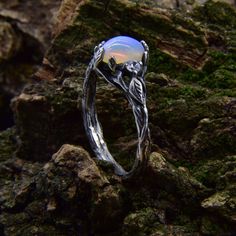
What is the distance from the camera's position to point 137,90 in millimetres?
8070

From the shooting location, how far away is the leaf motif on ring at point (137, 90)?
8008 millimetres

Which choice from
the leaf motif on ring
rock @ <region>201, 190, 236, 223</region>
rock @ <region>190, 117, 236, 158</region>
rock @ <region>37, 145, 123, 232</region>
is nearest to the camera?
rock @ <region>201, 190, 236, 223</region>

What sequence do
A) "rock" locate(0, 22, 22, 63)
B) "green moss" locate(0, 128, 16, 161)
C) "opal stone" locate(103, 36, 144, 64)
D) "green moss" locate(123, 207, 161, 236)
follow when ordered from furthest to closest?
"rock" locate(0, 22, 22, 63) → "green moss" locate(0, 128, 16, 161) → "opal stone" locate(103, 36, 144, 64) → "green moss" locate(123, 207, 161, 236)

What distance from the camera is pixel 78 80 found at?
388 inches

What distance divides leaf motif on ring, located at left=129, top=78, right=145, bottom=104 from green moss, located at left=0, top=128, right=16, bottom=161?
3.38 m

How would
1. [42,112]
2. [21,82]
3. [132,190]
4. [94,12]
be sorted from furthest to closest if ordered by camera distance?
[21,82], [94,12], [42,112], [132,190]

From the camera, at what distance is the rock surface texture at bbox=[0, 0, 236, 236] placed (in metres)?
7.59

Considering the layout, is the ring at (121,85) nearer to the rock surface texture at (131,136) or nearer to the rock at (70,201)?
the rock surface texture at (131,136)

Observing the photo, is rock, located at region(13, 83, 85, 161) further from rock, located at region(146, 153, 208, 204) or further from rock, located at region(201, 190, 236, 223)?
rock, located at region(201, 190, 236, 223)

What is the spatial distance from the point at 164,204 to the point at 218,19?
4673 millimetres

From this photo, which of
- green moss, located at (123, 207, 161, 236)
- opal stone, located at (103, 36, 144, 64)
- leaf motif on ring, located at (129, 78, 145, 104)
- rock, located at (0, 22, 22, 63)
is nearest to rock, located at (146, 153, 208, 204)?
green moss, located at (123, 207, 161, 236)

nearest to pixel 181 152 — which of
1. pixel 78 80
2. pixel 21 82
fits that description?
pixel 78 80

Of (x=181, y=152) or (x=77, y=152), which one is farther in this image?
(x=181, y=152)

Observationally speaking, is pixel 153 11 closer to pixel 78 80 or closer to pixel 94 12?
pixel 94 12
